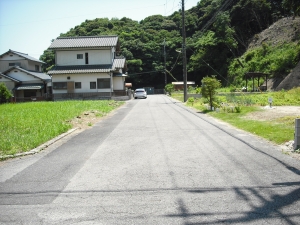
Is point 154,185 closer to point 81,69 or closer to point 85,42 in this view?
point 81,69

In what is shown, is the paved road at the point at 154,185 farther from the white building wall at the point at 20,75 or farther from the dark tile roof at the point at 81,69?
the white building wall at the point at 20,75

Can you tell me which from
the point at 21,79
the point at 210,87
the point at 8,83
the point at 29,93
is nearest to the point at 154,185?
the point at 210,87

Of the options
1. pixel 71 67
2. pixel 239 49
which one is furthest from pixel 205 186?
pixel 239 49

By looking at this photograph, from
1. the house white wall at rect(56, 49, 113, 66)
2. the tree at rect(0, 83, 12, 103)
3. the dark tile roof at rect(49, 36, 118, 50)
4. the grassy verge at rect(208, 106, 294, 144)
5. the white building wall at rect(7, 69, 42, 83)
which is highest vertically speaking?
the dark tile roof at rect(49, 36, 118, 50)

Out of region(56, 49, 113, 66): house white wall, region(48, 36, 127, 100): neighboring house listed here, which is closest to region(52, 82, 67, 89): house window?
region(48, 36, 127, 100): neighboring house

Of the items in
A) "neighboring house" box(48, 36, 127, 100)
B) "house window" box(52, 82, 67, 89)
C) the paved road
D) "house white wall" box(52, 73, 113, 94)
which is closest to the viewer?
the paved road

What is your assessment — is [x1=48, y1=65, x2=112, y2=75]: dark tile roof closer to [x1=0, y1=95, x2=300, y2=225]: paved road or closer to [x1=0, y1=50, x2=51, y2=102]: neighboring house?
[x1=0, y1=50, x2=51, y2=102]: neighboring house

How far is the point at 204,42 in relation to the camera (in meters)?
55.7

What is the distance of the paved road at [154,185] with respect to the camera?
361 centimetres

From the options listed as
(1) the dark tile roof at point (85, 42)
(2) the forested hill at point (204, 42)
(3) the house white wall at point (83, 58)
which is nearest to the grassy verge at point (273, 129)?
(3) the house white wall at point (83, 58)

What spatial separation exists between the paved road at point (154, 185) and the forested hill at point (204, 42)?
3920 centimetres

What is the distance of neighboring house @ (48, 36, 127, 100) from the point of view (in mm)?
34062

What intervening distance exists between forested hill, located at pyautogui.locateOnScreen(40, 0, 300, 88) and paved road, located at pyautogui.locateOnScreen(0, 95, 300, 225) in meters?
39.2

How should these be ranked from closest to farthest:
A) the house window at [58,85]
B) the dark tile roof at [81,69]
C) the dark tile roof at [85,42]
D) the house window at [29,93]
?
the dark tile roof at [81,69]
the house window at [58,85]
the dark tile roof at [85,42]
the house window at [29,93]
